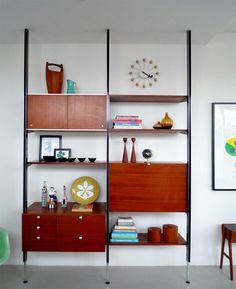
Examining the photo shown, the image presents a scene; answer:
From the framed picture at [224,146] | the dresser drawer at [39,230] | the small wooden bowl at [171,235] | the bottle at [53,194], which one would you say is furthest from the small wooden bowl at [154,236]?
the bottle at [53,194]

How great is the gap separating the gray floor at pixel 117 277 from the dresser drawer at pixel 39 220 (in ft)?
2.11

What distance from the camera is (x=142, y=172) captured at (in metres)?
2.80

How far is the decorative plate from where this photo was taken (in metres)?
2.99

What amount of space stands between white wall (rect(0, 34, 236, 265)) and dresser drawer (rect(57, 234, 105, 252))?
0.56 m

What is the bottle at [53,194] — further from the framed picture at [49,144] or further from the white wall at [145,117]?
the framed picture at [49,144]

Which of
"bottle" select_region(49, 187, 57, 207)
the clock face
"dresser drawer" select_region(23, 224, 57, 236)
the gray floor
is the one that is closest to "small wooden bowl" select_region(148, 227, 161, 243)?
the gray floor

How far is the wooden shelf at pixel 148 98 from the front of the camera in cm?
281

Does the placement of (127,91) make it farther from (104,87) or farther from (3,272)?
(3,272)

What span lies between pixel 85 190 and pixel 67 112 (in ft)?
3.01

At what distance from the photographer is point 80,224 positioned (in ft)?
8.94

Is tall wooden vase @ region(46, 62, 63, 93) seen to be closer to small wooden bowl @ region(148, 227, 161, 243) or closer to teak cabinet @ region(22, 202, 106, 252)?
teak cabinet @ region(22, 202, 106, 252)

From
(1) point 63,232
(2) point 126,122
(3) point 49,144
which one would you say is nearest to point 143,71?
(2) point 126,122

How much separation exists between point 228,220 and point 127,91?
201cm

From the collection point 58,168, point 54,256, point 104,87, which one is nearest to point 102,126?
point 104,87
